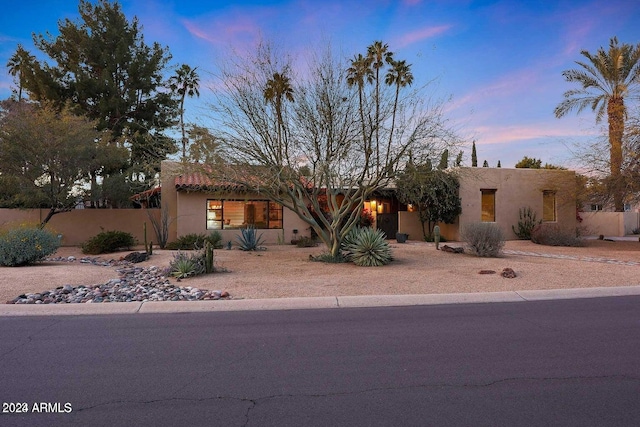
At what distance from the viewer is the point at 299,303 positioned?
9164mm

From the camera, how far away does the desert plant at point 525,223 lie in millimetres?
25016

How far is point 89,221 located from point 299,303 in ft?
60.2

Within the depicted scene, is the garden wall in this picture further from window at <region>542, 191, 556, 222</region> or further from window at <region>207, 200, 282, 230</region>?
window at <region>542, 191, 556, 222</region>

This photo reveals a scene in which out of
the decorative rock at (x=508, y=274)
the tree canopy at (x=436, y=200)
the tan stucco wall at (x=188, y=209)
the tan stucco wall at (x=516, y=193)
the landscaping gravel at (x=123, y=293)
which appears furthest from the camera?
the tan stucco wall at (x=516, y=193)

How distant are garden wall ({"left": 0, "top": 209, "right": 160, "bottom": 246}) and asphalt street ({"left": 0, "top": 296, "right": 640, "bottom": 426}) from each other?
16672 mm

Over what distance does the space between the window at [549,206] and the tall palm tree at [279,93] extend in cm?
1786

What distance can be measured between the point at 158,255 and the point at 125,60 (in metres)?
18.6

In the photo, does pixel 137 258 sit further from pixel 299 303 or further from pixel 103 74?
pixel 103 74

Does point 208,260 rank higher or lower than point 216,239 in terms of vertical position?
lower

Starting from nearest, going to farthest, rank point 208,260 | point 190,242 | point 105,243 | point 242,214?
point 208,260
point 105,243
point 190,242
point 242,214

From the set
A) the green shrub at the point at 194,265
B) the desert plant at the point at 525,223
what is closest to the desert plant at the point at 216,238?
the green shrub at the point at 194,265

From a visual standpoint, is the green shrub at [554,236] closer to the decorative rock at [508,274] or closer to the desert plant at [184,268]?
the decorative rock at [508,274]

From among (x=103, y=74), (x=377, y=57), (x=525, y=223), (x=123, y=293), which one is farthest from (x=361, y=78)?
(x=103, y=74)

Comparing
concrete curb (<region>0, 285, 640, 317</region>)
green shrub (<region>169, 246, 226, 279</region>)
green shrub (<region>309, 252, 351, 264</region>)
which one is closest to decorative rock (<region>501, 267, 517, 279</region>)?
concrete curb (<region>0, 285, 640, 317</region>)
